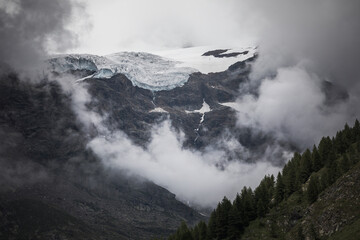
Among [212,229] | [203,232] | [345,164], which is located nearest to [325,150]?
[345,164]

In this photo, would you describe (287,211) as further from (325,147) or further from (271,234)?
(325,147)

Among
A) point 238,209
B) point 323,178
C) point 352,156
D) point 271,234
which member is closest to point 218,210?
point 238,209

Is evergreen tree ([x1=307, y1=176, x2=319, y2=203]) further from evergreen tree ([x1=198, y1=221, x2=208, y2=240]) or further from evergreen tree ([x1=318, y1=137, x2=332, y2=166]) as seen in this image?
evergreen tree ([x1=198, y1=221, x2=208, y2=240])

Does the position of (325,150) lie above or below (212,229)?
above

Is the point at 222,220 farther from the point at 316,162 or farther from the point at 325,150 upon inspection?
the point at 325,150

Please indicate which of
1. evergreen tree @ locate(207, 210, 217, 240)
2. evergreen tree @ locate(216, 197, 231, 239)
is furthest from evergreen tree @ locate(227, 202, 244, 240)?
evergreen tree @ locate(207, 210, 217, 240)

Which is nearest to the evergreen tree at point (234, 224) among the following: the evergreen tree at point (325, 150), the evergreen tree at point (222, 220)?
the evergreen tree at point (222, 220)

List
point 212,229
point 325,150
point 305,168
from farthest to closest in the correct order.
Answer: point 325,150
point 305,168
point 212,229

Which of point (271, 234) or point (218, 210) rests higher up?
point (218, 210)
